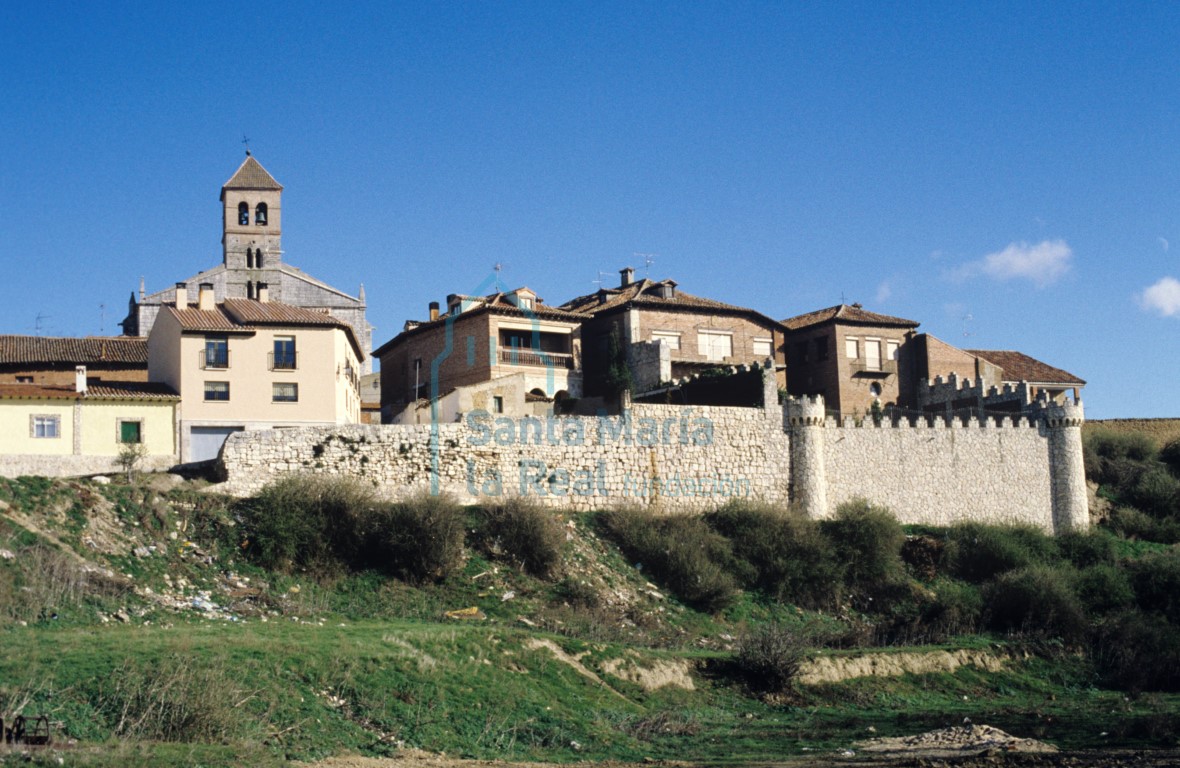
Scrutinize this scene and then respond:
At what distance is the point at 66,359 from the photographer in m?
48.8

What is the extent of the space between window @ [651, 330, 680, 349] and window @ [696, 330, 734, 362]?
0.98 metres

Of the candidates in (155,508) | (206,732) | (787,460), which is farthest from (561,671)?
(787,460)

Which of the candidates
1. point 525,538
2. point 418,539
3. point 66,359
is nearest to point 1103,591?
point 525,538

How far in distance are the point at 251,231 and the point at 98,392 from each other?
26752 mm

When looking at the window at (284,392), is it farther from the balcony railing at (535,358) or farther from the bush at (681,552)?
the bush at (681,552)

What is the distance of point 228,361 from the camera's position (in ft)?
135

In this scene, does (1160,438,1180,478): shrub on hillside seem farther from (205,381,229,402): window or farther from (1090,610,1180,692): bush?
(205,381,229,402): window

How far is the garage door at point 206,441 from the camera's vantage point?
3956 cm

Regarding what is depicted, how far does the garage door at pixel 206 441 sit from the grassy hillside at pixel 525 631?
382cm

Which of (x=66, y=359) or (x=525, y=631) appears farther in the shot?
(x=66, y=359)

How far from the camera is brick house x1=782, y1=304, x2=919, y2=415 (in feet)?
178

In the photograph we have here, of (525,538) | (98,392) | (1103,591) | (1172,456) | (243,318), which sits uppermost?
(243,318)

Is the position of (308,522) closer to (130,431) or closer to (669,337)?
Result: (130,431)

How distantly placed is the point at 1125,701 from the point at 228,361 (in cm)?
2585
